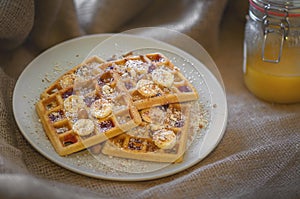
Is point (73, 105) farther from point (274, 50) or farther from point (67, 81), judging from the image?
point (274, 50)

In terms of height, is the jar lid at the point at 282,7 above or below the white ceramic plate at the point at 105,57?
above

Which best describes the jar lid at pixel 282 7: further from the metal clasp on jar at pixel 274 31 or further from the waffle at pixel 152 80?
the waffle at pixel 152 80

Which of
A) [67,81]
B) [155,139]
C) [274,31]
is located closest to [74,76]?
[67,81]

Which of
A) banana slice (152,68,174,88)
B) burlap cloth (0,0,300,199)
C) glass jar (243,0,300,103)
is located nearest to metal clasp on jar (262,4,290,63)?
glass jar (243,0,300,103)

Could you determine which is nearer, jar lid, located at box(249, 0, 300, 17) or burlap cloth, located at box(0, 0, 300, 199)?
burlap cloth, located at box(0, 0, 300, 199)

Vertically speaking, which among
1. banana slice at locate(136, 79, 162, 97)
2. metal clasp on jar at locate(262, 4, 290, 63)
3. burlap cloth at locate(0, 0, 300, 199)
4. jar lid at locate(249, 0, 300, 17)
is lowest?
burlap cloth at locate(0, 0, 300, 199)

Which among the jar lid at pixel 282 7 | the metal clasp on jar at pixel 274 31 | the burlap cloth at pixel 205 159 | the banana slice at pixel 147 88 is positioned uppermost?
the jar lid at pixel 282 7

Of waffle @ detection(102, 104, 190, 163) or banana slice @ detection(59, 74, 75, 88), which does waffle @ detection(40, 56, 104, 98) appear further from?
waffle @ detection(102, 104, 190, 163)

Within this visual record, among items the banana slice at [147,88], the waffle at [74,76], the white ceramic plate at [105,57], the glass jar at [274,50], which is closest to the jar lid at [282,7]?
the glass jar at [274,50]
